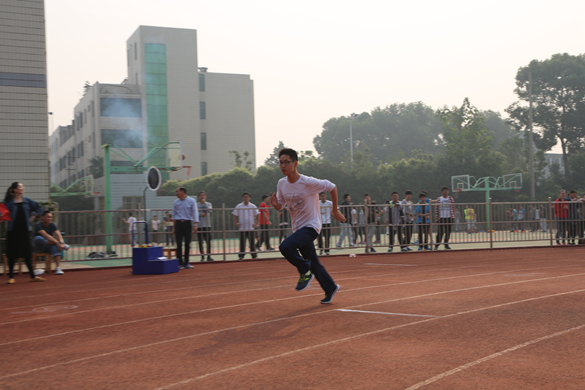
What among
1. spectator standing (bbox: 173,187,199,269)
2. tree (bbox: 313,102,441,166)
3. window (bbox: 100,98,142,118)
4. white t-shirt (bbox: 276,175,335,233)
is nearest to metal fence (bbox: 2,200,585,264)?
spectator standing (bbox: 173,187,199,269)

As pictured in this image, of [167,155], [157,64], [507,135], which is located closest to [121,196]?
[167,155]

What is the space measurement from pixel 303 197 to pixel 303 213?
21 cm

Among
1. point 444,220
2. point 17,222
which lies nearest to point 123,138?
point 444,220

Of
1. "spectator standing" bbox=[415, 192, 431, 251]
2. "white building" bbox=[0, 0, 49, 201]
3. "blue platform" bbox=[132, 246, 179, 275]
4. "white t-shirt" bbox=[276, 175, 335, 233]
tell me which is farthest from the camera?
"spectator standing" bbox=[415, 192, 431, 251]

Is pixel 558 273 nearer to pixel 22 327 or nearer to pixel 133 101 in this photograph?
pixel 22 327

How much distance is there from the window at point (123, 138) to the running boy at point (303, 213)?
54.4 metres

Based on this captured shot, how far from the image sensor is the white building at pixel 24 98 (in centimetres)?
1675

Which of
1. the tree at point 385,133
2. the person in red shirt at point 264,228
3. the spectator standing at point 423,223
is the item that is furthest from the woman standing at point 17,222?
the tree at point 385,133

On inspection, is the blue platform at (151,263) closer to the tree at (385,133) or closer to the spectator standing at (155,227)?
the spectator standing at (155,227)

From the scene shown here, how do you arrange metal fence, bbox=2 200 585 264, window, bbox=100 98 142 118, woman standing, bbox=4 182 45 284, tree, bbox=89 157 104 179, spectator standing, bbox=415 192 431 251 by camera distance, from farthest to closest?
window, bbox=100 98 142 118, tree, bbox=89 157 104 179, spectator standing, bbox=415 192 431 251, metal fence, bbox=2 200 585 264, woman standing, bbox=4 182 45 284

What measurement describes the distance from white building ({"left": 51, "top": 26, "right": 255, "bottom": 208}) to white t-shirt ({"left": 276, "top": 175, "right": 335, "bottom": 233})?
149 feet

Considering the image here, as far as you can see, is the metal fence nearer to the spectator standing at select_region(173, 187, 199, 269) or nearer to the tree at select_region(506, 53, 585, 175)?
the spectator standing at select_region(173, 187, 199, 269)

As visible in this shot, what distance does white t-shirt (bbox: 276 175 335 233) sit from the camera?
712 cm

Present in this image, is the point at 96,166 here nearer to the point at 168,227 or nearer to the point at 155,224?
the point at 155,224
